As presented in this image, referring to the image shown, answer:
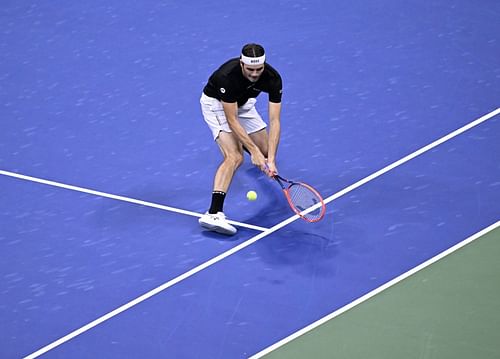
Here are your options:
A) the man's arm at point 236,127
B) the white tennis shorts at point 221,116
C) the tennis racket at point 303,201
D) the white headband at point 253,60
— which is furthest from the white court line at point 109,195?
the white headband at point 253,60

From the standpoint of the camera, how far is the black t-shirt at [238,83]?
10.6 meters

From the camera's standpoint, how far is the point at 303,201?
10.7m

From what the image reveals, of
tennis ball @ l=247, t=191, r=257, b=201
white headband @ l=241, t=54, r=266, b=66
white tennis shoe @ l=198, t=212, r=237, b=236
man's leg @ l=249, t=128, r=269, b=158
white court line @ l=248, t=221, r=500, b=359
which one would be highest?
white headband @ l=241, t=54, r=266, b=66

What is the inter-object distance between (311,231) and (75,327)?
2.71 meters

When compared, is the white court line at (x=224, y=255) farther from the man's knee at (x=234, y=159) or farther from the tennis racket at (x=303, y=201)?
the man's knee at (x=234, y=159)

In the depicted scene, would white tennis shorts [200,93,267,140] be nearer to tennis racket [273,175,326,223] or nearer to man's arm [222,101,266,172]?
man's arm [222,101,266,172]

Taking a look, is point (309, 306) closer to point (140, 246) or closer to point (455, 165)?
point (140, 246)

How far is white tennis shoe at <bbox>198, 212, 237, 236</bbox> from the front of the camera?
10.5m

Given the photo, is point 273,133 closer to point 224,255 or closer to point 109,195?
point 224,255

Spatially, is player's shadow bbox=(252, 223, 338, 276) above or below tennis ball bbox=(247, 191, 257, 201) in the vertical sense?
below

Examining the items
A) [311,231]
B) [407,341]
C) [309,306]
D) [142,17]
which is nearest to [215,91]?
[311,231]

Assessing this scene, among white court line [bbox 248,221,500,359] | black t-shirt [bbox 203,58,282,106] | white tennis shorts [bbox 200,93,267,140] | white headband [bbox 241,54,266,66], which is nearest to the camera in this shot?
white court line [bbox 248,221,500,359]

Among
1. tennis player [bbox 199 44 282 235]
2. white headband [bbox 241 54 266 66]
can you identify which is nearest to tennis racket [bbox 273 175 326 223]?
tennis player [bbox 199 44 282 235]

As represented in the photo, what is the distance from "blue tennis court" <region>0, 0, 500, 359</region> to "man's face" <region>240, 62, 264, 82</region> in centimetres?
145
